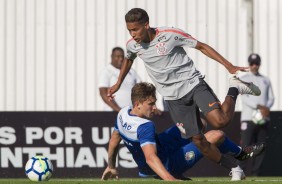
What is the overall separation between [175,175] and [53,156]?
15.1ft

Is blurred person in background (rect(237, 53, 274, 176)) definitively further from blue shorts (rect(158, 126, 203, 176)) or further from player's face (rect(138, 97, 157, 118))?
player's face (rect(138, 97, 157, 118))

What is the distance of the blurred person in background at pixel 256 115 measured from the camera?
19281mm

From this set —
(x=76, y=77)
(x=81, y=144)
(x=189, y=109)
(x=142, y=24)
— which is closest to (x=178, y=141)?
(x=189, y=109)

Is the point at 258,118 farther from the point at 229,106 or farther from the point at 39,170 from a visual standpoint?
the point at 39,170

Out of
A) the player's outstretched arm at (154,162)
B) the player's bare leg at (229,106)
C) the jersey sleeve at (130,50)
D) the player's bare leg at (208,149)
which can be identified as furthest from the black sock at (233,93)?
the player's outstretched arm at (154,162)

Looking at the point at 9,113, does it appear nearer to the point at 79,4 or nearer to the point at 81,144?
the point at 81,144

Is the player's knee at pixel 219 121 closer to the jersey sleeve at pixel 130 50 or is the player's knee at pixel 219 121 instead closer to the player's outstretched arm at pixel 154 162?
the player's outstretched arm at pixel 154 162

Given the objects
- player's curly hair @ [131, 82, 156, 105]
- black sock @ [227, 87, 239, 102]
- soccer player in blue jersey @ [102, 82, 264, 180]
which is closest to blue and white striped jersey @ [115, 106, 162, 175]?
soccer player in blue jersey @ [102, 82, 264, 180]

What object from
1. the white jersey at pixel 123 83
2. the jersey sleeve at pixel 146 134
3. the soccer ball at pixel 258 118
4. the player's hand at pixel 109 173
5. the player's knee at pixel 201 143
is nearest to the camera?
the jersey sleeve at pixel 146 134

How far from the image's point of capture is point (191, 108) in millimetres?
14477

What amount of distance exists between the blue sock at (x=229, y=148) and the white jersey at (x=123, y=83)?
4489 millimetres

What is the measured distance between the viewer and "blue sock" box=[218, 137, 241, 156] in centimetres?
1463

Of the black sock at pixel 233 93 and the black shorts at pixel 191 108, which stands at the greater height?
the black sock at pixel 233 93

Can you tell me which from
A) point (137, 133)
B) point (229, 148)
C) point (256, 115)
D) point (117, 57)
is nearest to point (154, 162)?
point (137, 133)
